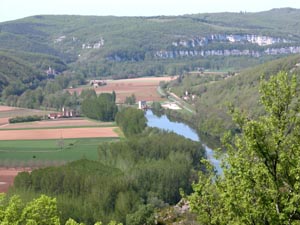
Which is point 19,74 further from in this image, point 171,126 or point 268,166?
point 268,166

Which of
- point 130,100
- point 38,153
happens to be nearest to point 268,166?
point 38,153

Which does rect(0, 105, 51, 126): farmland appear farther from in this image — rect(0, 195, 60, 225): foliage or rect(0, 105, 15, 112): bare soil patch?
rect(0, 195, 60, 225): foliage

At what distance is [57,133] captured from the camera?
91562 mm

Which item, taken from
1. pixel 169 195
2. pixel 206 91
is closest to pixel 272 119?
pixel 169 195

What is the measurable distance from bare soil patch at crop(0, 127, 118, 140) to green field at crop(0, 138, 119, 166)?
3284 mm

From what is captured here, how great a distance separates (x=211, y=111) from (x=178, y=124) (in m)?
7.37

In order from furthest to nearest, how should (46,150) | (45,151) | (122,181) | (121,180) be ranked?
(46,150)
(45,151)
(121,180)
(122,181)

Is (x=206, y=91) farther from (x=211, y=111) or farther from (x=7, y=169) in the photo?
(x=7, y=169)

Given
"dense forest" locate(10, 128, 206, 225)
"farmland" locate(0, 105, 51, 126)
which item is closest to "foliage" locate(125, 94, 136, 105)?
"farmland" locate(0, 105, 51, 126)

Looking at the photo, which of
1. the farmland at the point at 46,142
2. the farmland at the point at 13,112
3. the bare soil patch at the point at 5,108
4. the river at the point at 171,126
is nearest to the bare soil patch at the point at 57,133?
the farmland at the point at 46,142

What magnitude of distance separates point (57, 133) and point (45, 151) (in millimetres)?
14776

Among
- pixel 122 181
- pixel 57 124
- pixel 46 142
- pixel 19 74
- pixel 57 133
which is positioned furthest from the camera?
→ pixel 19 74

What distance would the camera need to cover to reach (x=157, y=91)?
512 ft

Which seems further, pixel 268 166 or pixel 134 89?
pixel 134 89
